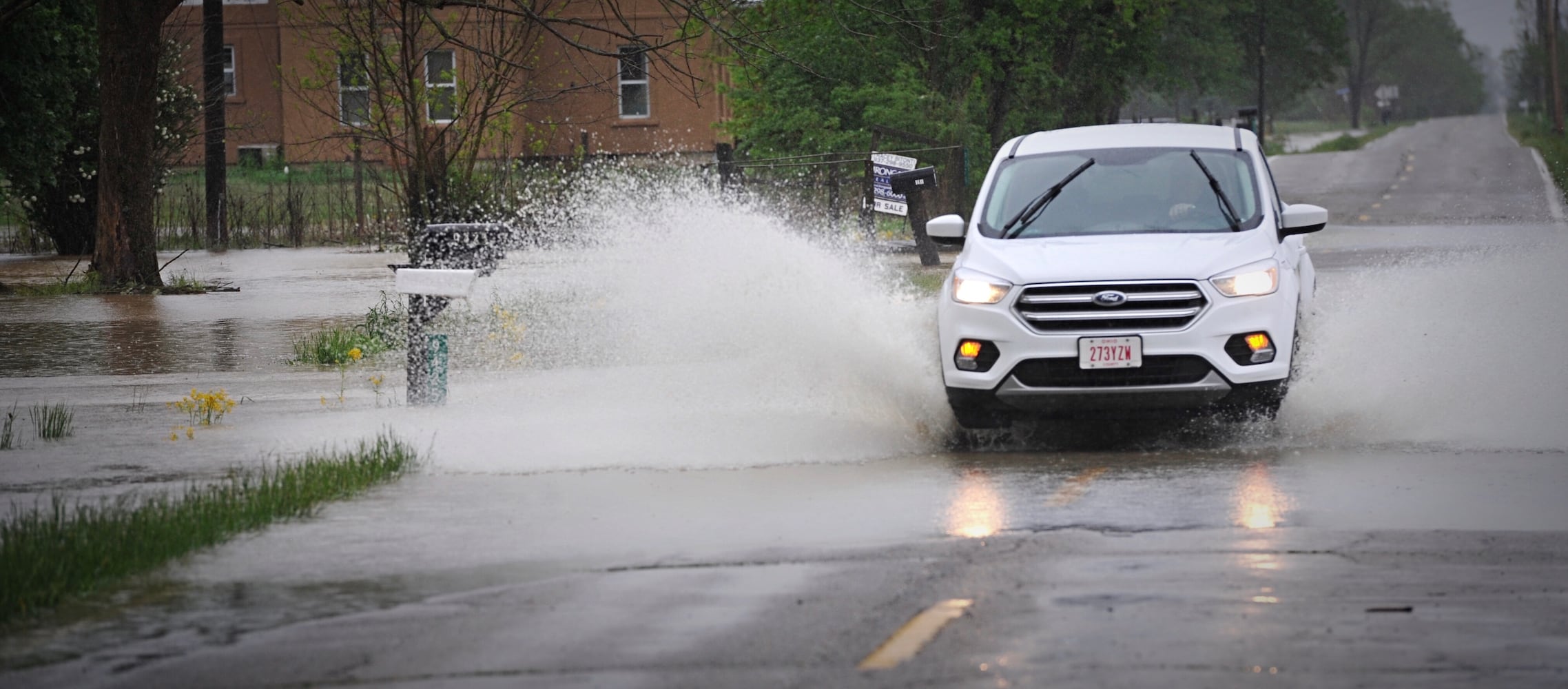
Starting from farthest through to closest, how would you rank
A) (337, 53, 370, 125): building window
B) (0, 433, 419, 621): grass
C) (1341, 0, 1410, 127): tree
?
(1341, 0, 1410, 127): tree
(337, 53, 370, 125): building window
(0, 433, 419, 621): grass

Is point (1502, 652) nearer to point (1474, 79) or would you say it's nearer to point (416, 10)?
point (416, 10)

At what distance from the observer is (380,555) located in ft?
25.2

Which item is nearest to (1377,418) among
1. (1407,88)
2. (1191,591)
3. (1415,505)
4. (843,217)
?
(1415,505)

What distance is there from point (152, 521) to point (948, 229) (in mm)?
4956

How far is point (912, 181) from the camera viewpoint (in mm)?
24219

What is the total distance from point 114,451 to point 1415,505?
23.3 ft

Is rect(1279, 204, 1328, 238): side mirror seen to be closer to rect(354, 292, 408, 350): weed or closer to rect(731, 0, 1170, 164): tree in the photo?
rect(354, 292, 408, 350): weed

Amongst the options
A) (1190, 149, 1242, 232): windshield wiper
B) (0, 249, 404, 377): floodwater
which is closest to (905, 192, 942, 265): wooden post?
(0, 249, 404, 377): floodwater

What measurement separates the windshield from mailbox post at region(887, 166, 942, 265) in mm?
11776

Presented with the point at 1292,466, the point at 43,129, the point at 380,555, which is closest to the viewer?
the point at 380,555

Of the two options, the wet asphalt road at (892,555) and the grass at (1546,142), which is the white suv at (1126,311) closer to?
the wet asphalt road at (892,555)

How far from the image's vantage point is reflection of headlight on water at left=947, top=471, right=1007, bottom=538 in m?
7.88

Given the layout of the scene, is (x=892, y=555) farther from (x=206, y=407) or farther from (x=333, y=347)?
(x=333, y=347)

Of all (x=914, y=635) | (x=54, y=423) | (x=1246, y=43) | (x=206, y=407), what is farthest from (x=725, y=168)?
(x=1246, y=43)
